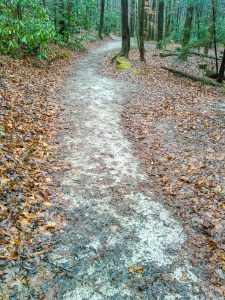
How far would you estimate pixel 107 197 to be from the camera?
5.56m

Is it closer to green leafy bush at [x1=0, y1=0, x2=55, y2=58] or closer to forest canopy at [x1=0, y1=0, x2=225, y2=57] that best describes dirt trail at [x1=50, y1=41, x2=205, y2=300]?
green leafy bush at [x1=0, y1=0, x2=55, y2=58]

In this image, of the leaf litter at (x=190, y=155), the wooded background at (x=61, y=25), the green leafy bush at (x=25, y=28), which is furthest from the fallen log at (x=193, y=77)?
the green leafy bush at (x=25, y=28)

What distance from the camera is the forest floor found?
3.83m

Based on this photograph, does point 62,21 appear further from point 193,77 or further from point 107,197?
point 107,197

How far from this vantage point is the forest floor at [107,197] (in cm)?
383

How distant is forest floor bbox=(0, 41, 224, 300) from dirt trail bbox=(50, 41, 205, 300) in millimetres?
17

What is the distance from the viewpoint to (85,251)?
424 cm

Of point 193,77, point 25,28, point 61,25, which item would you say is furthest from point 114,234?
point 61,25

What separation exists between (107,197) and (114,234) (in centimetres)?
104

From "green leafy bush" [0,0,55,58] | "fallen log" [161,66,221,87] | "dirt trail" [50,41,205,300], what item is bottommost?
"dirt trail" [50,41,205,300]

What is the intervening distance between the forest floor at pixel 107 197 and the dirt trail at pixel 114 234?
0.05ft

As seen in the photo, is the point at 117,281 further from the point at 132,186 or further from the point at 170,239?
the point at 132,186

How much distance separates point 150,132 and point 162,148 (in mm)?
1071

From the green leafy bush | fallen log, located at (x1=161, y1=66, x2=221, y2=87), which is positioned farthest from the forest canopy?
fallen log, located at (x1=161, y1=66, x2=221, y2=87)
